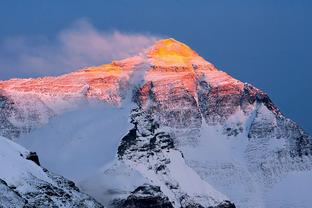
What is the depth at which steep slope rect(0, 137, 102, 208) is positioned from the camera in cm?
10900

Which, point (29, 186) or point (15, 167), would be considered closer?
point (29, 186)

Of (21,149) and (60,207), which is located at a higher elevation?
(21,149)

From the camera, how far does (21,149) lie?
439ft

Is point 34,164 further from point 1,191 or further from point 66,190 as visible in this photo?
point 1,191

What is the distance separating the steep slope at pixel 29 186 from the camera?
109000mm

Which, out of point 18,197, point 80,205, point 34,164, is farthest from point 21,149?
point 18,197

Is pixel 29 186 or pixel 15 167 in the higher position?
pixel 15 167

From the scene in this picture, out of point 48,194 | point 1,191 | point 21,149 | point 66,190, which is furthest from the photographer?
point 21,149

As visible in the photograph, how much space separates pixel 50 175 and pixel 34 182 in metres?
11.3

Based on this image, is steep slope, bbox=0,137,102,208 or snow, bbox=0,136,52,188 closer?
steep slope, bbox=0,137,102,208

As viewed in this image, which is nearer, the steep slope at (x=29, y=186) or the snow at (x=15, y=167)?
the steep slope at (x=29, y=186)

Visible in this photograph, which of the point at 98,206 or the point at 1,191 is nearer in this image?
the point at 1,191

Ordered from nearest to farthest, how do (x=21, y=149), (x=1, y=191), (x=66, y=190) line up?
1. (x=1, y=191)
2. (x=66, y=190)
3. (x=21, y=149)

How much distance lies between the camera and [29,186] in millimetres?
114312
